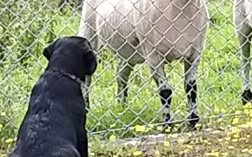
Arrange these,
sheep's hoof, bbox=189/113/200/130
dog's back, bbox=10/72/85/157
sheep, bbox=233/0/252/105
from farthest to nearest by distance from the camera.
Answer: sheep, bbox=233/0/252/105 < sheep's hoof, bbox=189/113/200/130 < dog's back, bbox=10/72/85/157

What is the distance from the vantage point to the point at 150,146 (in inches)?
196

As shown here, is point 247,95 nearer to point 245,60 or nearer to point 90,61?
point 245,60

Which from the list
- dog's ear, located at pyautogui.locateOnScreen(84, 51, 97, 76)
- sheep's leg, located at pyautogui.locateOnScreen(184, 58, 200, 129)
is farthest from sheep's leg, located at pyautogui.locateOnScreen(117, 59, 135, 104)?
dog's ear, located at pyautogui.locateOnScreen(84, 51, 97, 76)

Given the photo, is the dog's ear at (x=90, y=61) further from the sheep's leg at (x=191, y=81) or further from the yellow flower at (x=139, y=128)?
the sheep's leg at (x=191, y=81)

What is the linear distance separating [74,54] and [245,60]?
261 centimetres

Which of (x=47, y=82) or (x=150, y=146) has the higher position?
(x=47, y=82)

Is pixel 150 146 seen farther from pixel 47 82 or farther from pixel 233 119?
pixel 47 82

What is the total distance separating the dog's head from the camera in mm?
4129

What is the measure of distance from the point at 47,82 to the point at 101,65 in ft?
10.3

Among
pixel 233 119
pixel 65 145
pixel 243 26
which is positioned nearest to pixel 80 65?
pixel 65 145

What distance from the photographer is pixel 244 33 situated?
634 centimetres

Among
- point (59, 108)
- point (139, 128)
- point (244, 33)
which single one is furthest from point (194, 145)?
point (244, 33)

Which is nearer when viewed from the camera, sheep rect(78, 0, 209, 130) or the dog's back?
the dog's back

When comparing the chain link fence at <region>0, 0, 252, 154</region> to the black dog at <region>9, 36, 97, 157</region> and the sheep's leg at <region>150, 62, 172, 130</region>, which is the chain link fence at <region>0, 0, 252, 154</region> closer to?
the sheep's leg at <region>150, 62, 172, 130</region>
